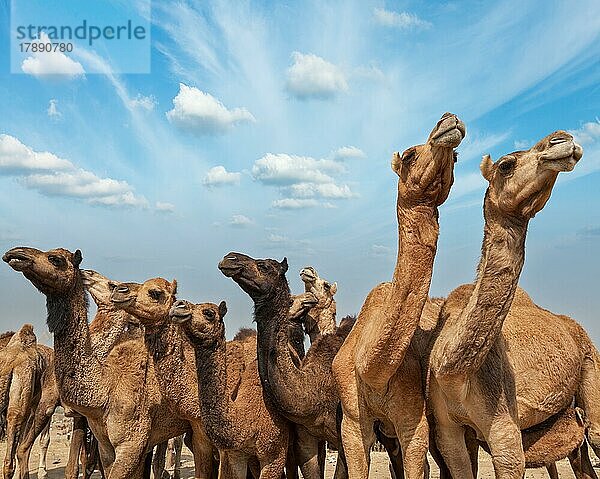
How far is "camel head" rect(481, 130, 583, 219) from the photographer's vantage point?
4.42 m

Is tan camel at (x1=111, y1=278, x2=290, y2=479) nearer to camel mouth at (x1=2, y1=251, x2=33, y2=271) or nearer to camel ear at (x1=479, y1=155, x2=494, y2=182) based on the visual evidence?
camel mouth at (x1=2, y1=251, x2=33, y2=271)

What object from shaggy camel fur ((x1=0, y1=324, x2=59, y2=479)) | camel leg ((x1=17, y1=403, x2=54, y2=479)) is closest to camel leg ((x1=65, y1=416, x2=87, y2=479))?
shaggy camel fur ((x1=0, y1=324, x2=59, y2=479))

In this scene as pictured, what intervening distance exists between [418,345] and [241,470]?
2.68 m

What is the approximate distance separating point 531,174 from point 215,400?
415cm

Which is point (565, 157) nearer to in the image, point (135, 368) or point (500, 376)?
point (500, 376)

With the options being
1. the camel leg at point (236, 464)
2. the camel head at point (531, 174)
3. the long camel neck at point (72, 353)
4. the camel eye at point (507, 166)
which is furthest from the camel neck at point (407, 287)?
the long camel neck at point (72, 353)

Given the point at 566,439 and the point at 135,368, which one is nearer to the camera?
the point at 566,439

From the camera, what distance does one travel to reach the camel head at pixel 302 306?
29.5ft

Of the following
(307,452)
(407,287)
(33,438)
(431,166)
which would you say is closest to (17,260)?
(307,452)

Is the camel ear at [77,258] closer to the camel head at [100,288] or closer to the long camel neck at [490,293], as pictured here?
the camel head at [100,288]

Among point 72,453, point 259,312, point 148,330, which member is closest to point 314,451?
point 259,312

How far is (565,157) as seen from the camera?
4.39 m

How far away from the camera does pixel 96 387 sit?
8156 mm

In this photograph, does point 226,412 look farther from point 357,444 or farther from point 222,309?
point 357,444
